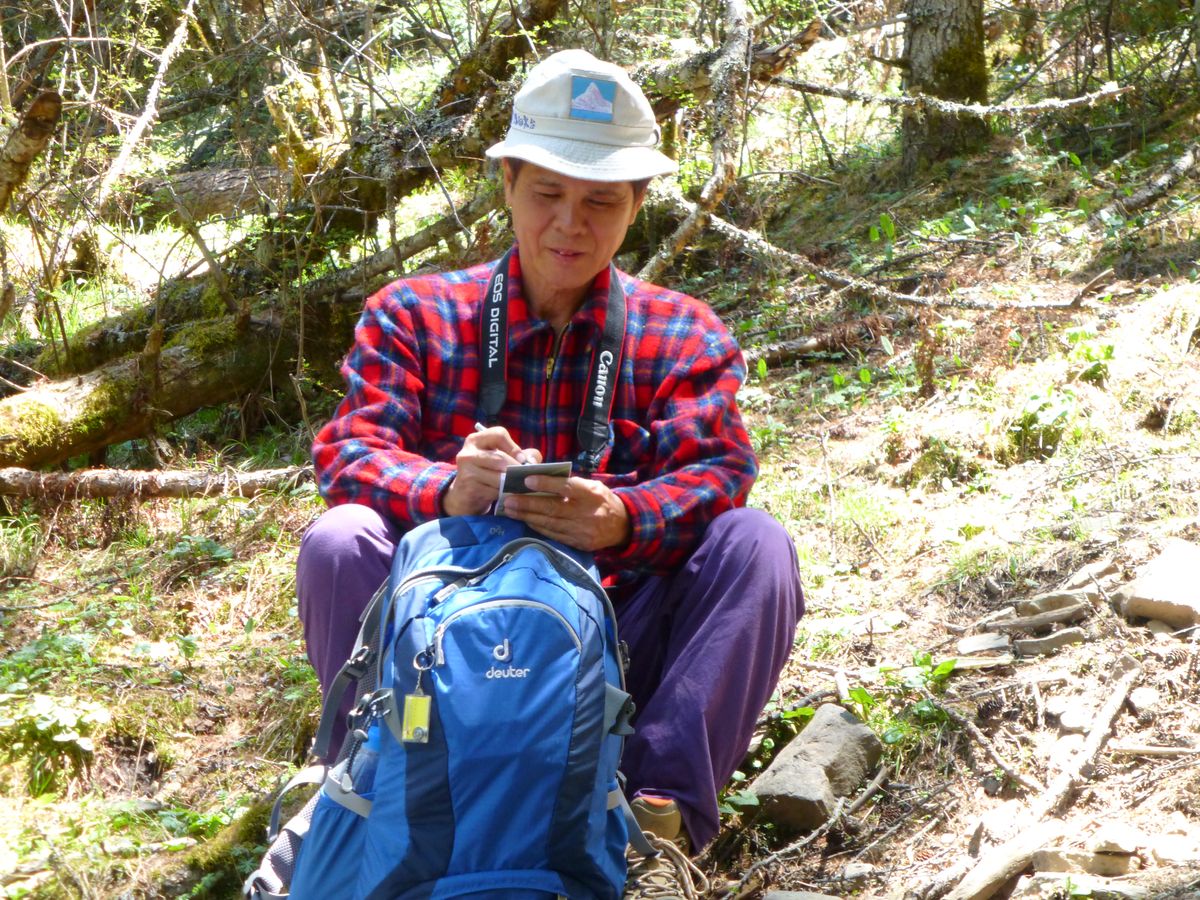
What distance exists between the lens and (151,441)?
5348 mm

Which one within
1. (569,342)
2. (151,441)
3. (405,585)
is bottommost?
(151,441)

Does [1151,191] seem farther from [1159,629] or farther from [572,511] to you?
[572,511]

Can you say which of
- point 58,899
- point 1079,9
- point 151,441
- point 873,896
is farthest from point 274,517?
point 1079,9

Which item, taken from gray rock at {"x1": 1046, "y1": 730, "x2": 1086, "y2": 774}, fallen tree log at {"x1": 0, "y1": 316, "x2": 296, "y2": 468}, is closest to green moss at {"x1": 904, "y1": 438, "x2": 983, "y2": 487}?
gray rock at {"x1": 1046, "y1": 730, "x2": 1086, "y2": 774}

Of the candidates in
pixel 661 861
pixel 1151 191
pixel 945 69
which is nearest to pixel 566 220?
pixel 661 861

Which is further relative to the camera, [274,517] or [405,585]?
[274,517]

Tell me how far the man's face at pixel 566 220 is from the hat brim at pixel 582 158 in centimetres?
4

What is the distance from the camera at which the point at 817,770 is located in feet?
9.02

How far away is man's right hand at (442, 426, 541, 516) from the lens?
2.33m

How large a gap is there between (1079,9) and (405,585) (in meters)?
7.46

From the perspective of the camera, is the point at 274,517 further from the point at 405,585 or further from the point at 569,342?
the point at 405,585

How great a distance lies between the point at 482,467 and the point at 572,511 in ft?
0.65

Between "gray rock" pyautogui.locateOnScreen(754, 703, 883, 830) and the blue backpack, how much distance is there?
2.27 ft

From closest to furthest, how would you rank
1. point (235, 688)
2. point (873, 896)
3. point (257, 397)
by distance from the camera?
point (873, 896) → point (235, 688) → point (257, 397)
